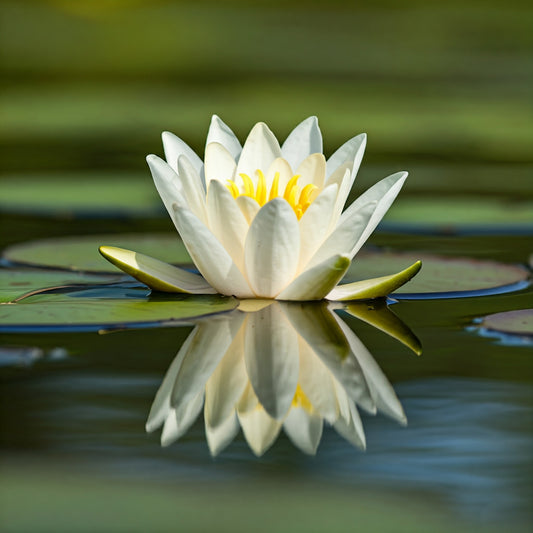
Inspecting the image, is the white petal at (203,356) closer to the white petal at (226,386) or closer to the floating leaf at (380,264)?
the white petal at (226,386)

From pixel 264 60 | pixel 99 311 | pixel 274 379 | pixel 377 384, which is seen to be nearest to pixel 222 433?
pixel 274 379

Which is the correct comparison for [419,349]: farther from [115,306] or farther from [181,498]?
[181,498]

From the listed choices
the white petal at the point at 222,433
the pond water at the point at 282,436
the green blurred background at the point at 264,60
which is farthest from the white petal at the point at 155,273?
the green blurred background at the point at 264,60

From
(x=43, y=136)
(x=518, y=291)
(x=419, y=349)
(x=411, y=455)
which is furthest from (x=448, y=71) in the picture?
(x=411, y=455)

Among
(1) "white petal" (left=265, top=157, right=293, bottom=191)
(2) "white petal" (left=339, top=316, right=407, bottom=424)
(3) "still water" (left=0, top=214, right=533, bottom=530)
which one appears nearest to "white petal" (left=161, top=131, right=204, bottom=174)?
(1) "white petal" (left=265, top=157, right=293, bottom=191)

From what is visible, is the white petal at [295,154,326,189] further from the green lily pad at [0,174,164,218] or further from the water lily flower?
the green lily pad at [0,174,164,218]

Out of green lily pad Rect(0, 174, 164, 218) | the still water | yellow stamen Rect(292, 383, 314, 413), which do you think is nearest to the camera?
the still water

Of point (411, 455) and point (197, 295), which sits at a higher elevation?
point (197, 295)
